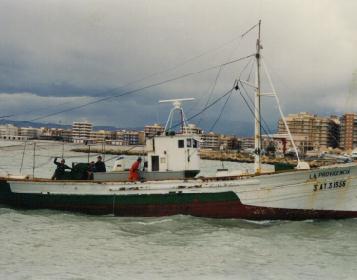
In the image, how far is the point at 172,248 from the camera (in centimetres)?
1622

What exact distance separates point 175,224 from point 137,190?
2.69 meters

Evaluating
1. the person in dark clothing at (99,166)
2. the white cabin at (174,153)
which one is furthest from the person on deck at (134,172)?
the person in dark clothing at (99,166)

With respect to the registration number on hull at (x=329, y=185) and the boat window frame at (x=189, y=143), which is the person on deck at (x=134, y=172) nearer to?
the boat window frame at (x=189, y=143)

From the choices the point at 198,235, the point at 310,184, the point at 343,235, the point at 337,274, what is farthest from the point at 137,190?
the point at 337,274

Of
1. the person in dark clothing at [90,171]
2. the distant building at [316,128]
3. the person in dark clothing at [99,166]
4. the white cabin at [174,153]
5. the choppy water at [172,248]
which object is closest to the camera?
the choppy water at [172,248]

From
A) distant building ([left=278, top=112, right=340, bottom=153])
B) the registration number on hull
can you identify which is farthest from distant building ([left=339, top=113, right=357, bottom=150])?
the registration number on hull

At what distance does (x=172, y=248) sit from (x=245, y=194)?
5722 mm

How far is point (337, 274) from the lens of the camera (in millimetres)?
13516

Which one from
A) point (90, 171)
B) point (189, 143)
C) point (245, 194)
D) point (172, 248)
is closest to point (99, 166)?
point (90, 171)

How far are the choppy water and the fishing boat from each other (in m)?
0.52

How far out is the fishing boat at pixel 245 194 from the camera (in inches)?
816

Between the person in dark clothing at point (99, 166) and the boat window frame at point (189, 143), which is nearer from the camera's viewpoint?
the boat window frame at point (189, 143)

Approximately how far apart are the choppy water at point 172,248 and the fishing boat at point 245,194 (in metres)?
0.52

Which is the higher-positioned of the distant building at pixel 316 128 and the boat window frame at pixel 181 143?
the distant building at pixel 316 128
